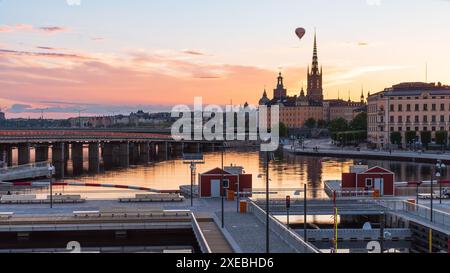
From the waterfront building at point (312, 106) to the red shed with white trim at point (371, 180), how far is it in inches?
3651

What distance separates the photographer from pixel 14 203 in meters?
20.8

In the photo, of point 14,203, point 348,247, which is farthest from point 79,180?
point 348,247

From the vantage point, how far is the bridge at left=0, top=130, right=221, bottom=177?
2110 inches

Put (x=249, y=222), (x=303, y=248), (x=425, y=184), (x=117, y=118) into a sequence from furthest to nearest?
(x=117, y=118)
(x=425, y=184)
(x=249, y=222)
(x=303, y=248)

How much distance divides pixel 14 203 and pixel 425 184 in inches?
744

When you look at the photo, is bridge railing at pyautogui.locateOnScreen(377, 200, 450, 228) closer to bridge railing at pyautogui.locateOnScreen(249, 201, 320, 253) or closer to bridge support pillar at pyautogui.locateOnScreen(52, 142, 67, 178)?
bridge railing at pyautogui.locateOnScreen(249, 201, 320, 253)

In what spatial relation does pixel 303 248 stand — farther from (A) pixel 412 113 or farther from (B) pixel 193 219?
(A) pixel 412 113

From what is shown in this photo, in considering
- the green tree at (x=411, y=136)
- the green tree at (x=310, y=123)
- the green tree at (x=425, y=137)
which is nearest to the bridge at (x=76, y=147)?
the green tree at (x=411, y=136)

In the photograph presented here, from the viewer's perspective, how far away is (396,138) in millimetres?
64312

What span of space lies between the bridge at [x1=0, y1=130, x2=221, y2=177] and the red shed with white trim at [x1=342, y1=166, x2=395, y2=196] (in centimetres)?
2667

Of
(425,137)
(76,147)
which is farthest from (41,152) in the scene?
(425,137)

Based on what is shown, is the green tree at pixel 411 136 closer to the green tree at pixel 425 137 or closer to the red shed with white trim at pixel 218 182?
the green tree at pixel 425 137

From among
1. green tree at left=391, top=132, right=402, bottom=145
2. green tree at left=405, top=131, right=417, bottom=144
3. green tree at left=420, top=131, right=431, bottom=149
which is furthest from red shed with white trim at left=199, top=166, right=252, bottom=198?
green tree at left=391, top=132, right=402, bottom=145

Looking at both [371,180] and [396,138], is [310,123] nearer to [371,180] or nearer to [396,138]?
[396,138]
